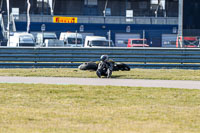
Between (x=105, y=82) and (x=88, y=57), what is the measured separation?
260 inches

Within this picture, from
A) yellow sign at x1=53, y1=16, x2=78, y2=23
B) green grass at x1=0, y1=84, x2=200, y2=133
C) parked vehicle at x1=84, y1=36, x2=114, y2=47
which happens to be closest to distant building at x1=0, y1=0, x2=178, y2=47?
yellow sign at x1=53, y1=16, x2=78, y2=23

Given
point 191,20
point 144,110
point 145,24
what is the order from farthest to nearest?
1. point 145,24
2. point 191,20
3. point 144,110

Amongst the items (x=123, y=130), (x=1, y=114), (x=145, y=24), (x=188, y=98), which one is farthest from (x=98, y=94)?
(x=145, y=24)

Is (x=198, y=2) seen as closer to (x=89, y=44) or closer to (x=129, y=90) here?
(x=89, y=44)

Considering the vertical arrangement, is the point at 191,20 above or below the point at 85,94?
above

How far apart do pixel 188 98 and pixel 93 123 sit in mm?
3904

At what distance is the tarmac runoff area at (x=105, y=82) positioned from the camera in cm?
1432

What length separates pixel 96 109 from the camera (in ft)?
31.7

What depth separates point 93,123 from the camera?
8.11m

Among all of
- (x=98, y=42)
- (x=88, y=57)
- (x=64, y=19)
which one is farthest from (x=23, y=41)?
(x=88, y=57)

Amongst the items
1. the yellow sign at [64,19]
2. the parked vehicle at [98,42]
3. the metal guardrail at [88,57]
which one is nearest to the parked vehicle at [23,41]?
the parked vehicle at [98,42]

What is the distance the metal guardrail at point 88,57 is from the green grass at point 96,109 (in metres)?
7.38

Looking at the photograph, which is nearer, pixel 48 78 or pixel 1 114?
pixel 1 114

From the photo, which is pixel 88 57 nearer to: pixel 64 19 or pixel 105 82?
pixel 105 82
